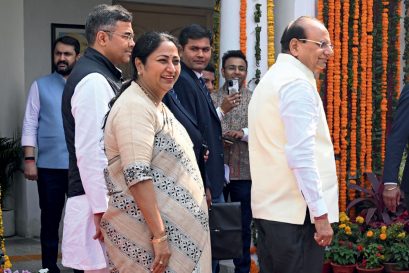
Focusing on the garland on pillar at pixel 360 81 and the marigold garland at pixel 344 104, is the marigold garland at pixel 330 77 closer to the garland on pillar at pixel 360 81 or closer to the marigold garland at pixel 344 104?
the garland on pillar at pixel 360 81

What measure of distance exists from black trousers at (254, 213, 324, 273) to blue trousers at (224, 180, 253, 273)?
216 centimetres

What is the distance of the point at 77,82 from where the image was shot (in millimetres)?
4082

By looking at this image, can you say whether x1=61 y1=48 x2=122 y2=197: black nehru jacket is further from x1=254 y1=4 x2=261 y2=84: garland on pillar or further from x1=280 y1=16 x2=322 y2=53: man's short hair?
x1=254 y1=4 x2=261 y2=84: garland on pillar

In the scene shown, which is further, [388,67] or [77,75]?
[388,67]

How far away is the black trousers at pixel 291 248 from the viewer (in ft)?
12.9

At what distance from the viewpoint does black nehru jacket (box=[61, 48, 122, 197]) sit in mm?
4105

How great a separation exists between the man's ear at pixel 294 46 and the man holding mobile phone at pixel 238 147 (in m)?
2.03

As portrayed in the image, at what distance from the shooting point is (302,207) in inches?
155

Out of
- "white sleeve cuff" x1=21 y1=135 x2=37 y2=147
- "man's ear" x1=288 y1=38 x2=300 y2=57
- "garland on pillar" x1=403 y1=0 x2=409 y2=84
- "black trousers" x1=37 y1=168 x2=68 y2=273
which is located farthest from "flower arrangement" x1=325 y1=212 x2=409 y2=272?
"man's ear" x1=288 y1=38 x2=300 y2=57

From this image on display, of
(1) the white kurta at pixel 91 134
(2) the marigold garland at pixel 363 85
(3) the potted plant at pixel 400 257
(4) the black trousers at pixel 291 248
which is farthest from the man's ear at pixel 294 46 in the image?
(2) the marigold garland at pixel 363 85

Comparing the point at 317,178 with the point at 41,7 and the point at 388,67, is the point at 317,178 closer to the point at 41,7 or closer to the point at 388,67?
the point at 388,67

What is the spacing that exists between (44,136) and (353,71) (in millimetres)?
3208

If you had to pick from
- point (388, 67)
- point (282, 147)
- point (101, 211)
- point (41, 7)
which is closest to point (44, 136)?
point (41, 7)

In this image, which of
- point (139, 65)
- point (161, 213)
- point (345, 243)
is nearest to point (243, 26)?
point (345, 243)
